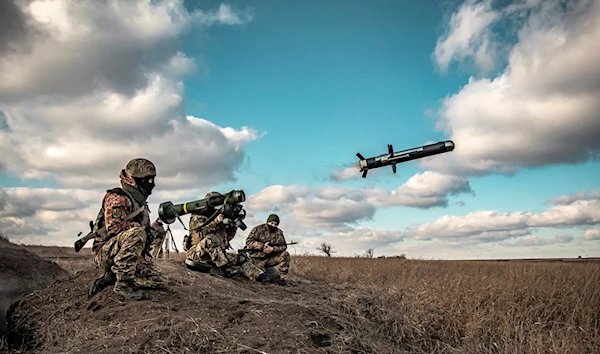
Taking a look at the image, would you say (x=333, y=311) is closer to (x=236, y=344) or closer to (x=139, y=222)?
(x=236, y=344)

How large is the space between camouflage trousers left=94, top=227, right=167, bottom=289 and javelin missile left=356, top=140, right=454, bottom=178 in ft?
35.0

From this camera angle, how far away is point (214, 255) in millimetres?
10633

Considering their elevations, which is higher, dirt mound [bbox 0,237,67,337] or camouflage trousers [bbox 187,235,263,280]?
camouflage trousers [bbox 187,235,263,280]

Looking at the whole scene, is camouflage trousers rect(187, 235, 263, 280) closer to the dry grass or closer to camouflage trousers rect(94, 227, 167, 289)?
the dry grass

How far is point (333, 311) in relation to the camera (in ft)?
22.9

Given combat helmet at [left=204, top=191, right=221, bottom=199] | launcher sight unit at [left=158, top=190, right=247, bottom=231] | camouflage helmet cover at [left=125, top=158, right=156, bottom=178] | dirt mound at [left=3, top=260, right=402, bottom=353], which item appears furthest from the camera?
combat helmet at [left=204, top=191, right=221, bottom=199]

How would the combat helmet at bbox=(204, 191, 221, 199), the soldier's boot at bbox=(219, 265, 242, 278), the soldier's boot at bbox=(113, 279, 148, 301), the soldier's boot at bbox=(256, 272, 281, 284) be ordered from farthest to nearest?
the soldier's boot at bbox=(256, 272, 281, 284), the soldier's boot at bbox=(219, 265, 242, 278), the combat helmet at bbox=(204, 191, 221, 199), the soldier's boot at bbox=(113, 279, 148, 301)

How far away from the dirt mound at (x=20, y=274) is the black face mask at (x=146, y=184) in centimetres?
285

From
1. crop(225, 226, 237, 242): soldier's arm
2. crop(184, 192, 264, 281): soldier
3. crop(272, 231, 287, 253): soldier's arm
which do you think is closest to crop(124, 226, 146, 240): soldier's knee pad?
crop(184, 192, 264, 281): soldier

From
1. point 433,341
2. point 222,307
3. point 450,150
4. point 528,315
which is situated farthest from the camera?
point 450,150

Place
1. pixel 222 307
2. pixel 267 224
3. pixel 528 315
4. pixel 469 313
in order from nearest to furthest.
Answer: pixel 222 307 < pixel 469 313 < pixel 528 315 < pixel 267 224

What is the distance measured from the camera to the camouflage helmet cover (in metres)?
7.71

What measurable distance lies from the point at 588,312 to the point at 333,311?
5.45m

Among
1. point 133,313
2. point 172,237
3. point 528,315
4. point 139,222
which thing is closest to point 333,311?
point 133,313
